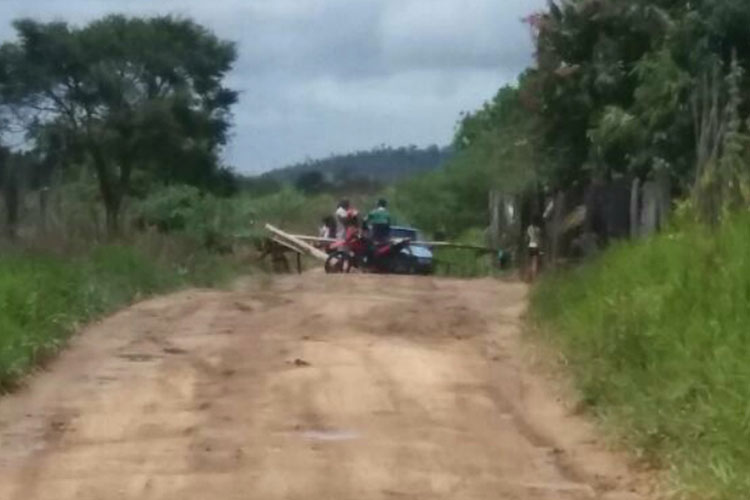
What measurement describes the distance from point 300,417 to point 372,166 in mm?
85559

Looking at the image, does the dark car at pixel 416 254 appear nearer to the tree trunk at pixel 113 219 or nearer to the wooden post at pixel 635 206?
the tree trunk at pixel 113 219

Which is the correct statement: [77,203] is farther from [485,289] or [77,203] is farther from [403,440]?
[403,440]

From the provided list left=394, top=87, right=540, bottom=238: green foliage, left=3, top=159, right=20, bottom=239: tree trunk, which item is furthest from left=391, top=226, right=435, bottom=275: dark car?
left=394, top=87, right=540, bottom=238: green foliage

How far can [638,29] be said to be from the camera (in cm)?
2494

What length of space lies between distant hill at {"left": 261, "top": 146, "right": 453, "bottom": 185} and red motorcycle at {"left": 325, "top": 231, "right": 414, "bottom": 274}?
103 feet

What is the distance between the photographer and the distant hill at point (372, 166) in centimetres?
7672

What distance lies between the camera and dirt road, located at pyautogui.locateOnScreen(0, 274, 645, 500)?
1116 centimetres

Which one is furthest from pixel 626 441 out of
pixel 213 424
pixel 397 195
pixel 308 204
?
pixel 397 195

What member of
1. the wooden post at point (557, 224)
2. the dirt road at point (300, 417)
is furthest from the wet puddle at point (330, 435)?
the wooden post at point (557, 224)

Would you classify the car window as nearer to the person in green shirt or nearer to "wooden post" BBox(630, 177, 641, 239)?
the person in green shirt

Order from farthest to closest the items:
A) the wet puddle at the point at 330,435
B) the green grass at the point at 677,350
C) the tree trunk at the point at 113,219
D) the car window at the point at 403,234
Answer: the car window at the point at 403,234
the tree trunk at the point at 113,219
the wet puddle at the point at 330,435
the green grass at the point at 677,350

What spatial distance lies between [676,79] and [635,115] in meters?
1.84

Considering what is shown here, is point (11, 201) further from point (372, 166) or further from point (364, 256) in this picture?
point (372, 166)

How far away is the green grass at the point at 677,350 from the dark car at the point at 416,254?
18652 mm
